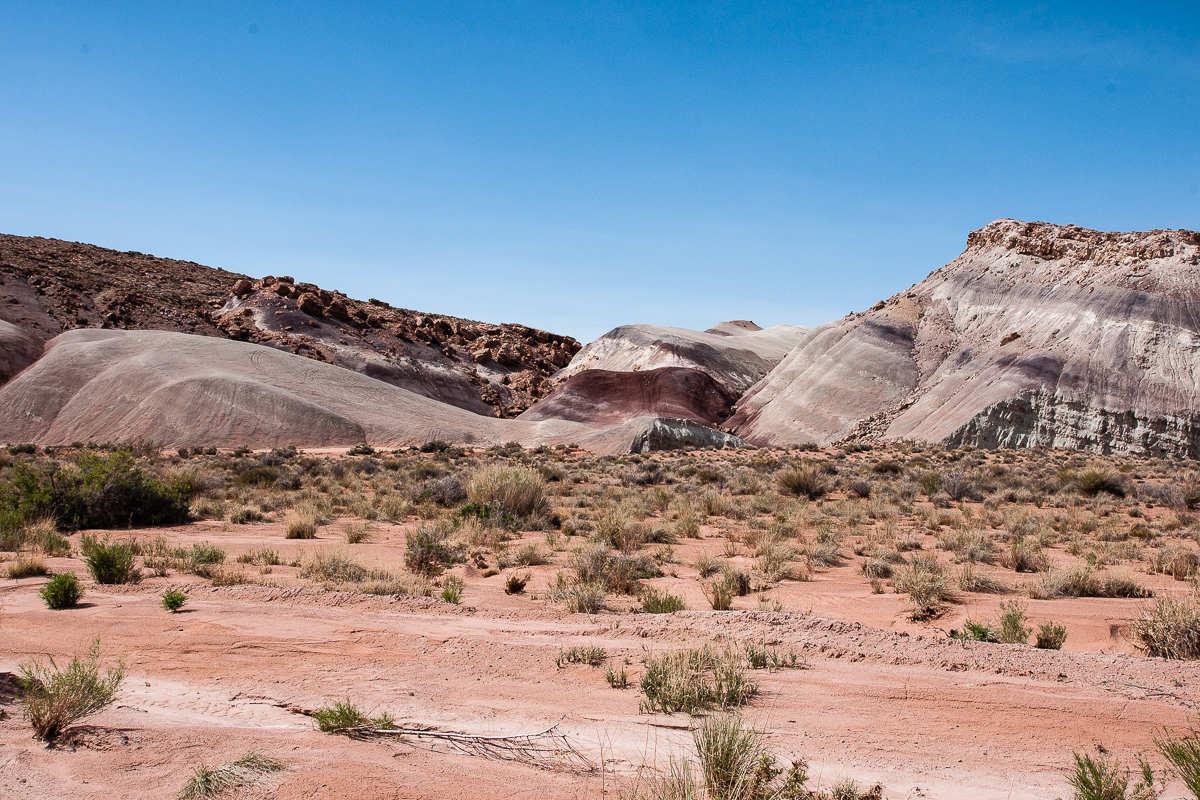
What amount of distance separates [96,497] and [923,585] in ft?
47.8

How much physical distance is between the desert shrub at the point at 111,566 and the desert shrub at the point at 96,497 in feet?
18.0

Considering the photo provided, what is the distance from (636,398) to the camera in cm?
6056

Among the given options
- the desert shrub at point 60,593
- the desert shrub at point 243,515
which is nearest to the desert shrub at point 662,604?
the desert shrub at point 60,593

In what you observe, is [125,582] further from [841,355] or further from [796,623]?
[841,355]

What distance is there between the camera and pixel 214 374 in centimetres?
4388

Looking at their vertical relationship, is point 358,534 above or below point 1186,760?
below

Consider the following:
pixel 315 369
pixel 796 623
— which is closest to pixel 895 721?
pixel 796 623

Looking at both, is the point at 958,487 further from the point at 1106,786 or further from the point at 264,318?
the point at 264,318

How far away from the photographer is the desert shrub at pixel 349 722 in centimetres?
425

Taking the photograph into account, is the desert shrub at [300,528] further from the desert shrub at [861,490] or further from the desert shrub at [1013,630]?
the desert shrub at [861,490]

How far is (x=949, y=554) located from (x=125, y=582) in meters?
11.7

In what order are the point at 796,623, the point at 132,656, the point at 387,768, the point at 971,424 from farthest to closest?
1. the point at 971,424
2. the point at 796,623
3. the point at 132,656
4. the point at 387,768

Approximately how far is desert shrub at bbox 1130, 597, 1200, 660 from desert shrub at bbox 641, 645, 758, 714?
389 cm

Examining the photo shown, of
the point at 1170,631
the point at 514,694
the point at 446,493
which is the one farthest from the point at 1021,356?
the point at 514,694
